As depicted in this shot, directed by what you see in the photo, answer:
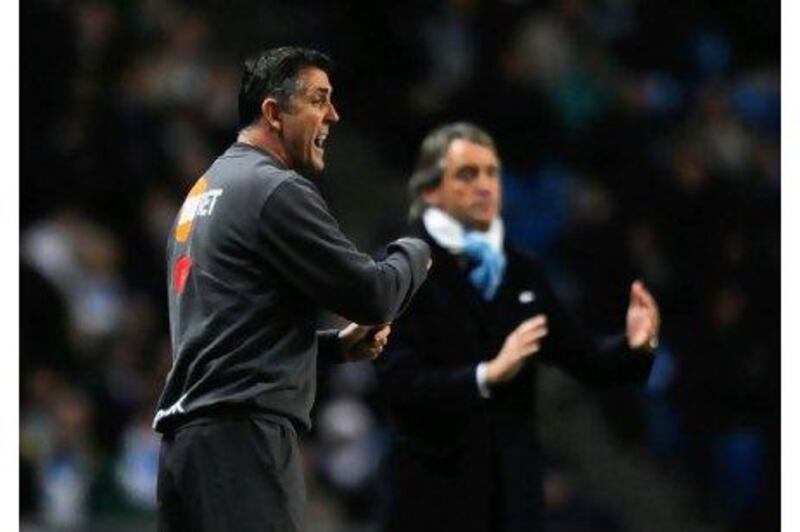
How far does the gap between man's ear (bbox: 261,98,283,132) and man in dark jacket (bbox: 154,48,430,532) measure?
10cm

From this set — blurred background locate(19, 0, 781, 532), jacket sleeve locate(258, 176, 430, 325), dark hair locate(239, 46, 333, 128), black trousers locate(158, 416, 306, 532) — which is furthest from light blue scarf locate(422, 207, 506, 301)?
blurred background locate(19, 0, 781, 532)

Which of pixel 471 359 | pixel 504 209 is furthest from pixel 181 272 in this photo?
pixel 504 209

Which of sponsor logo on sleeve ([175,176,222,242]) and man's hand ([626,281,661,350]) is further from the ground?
sponsor logo on sleeve ([175,176,222,242])

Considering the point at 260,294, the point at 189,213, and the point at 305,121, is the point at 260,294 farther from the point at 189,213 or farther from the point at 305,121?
the point at 305,121

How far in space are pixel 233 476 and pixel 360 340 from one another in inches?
19.7

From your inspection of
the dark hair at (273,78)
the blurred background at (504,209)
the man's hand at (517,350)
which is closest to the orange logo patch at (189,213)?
the dark hair at (273,78)

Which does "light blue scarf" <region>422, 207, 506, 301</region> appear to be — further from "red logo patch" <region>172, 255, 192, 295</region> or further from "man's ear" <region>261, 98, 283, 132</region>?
"red logo patch" <region>172, 255, 192, 295</region>

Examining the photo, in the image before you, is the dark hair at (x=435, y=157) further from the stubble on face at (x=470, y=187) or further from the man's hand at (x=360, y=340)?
the man's hand at (x=360, y=340)

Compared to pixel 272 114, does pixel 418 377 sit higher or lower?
lower

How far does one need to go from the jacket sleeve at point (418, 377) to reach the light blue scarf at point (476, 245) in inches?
7.6

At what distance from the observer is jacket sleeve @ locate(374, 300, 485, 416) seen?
5.54m

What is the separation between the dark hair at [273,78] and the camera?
447 centimetres

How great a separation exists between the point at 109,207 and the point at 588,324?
2.18 m

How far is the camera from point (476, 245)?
5.76 m
